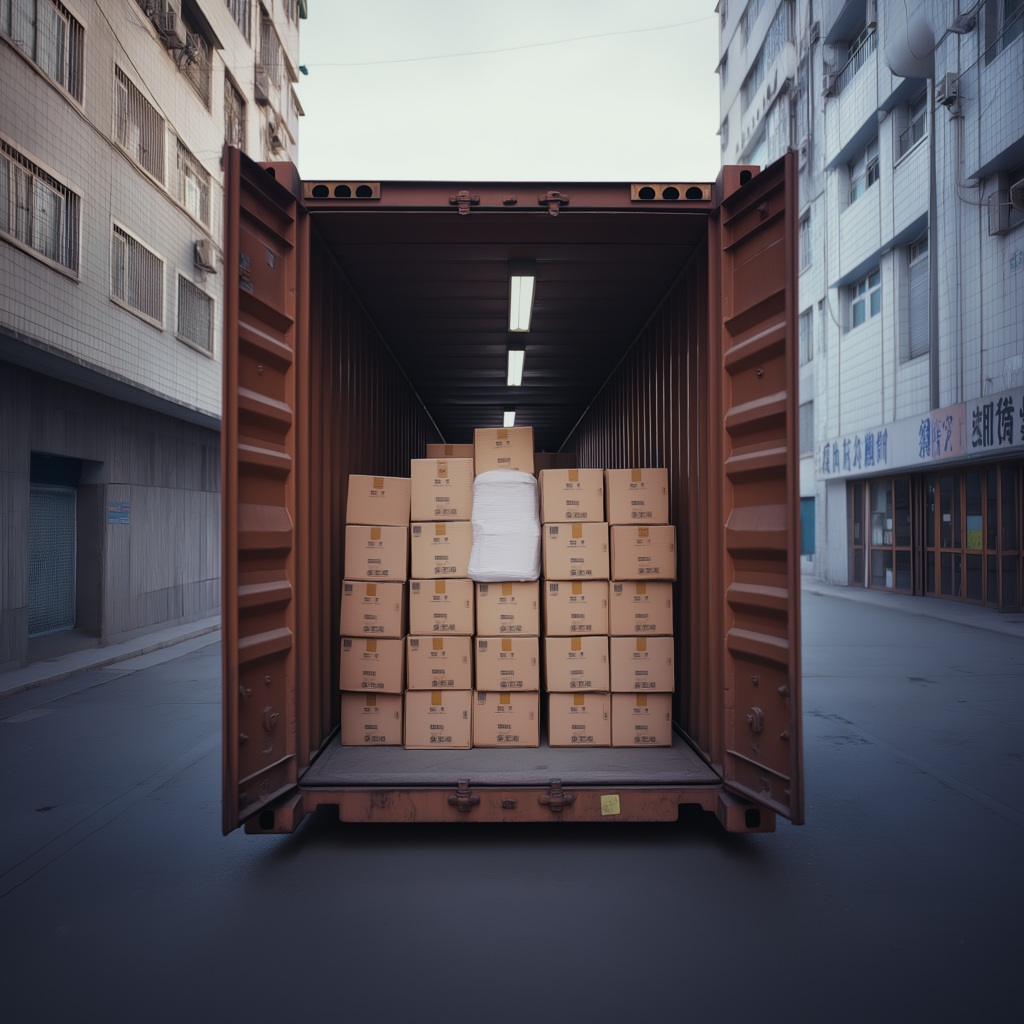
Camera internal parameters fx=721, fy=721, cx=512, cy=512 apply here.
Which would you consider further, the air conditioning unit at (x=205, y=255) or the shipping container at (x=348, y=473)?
the air conditioning unit at (x=205, y=255)

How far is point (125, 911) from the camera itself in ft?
11.0

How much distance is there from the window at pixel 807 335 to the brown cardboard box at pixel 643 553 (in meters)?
20.4

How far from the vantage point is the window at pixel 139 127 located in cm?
1144

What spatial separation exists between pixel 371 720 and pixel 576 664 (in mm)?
1374

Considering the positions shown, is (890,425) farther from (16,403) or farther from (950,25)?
(16,403)

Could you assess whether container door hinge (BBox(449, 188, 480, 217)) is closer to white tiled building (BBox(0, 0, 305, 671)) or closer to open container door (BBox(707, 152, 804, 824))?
open container door (BBox(707, 152, 804, 824))

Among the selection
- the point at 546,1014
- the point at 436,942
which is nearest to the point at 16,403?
the point at 436,942

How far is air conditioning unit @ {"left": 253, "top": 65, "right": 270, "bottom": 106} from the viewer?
1820 centimetres

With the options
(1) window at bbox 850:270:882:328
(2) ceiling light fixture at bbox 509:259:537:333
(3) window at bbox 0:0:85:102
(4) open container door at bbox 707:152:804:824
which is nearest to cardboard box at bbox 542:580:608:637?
(4) open container door at bbox 707:152:804:824

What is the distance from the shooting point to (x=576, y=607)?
4.70 m

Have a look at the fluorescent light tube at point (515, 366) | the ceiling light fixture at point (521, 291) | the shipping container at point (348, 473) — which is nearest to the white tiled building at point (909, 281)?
the fluorescent light tube at point (515, 366)

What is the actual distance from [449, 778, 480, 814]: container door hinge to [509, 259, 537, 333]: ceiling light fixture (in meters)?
3.35

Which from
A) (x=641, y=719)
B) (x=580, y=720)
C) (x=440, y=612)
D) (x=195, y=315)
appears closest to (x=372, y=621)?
(x=440, y=612)

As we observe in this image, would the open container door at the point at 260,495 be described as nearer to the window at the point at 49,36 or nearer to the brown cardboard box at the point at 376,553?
the brown cardboard box at the point at 376,553
